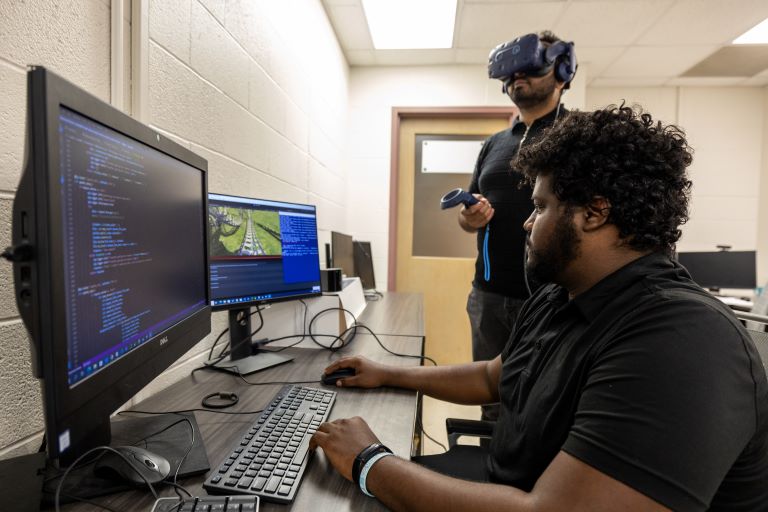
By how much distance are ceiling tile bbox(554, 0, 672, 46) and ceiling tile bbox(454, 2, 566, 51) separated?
118 millimetres

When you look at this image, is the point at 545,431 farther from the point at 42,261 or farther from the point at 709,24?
the point at 709,24

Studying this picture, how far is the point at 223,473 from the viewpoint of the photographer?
0.62 m

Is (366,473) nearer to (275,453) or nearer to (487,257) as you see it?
(275,453)

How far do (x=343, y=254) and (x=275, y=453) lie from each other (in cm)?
172

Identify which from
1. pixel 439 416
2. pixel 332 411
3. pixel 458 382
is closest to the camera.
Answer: pixel 332 411

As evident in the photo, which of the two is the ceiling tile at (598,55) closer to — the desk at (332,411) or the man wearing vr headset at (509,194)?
the man wearing vr headset at (509,194)

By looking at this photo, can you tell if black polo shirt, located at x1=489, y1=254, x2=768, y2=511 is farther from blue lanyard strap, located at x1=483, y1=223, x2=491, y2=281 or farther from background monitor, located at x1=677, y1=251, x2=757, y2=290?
background monitor, located at x1=677, y1=251, x2=757, y2=290

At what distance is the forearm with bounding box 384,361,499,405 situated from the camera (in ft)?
3.55

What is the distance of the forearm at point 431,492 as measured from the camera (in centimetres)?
61

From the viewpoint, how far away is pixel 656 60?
10.7 ft

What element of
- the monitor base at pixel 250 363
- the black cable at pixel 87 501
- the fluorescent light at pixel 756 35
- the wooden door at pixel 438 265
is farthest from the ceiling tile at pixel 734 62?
the black cable at pixel 87 501

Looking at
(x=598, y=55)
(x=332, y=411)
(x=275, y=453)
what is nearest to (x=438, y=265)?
(x=598, y=55)

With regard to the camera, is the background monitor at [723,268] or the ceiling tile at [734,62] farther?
the background monitor at [723,268]

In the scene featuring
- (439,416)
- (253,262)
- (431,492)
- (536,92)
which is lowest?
(439,416)
